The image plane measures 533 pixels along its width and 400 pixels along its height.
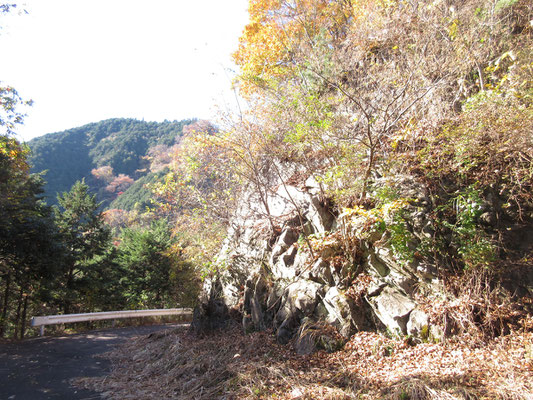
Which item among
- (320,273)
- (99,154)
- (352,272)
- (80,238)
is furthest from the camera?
(99,154)

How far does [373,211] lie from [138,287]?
1585 centimetres

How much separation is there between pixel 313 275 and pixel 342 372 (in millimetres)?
1877

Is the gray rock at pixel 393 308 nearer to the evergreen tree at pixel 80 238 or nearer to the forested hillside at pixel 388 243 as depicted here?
the forested hillside at pixel 388 243

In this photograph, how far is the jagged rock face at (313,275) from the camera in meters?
4.89

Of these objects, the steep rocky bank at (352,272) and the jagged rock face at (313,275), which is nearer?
the steep rocky bank at (352,272)

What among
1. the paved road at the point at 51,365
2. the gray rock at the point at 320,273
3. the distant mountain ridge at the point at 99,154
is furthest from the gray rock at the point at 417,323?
the distant mountain ridge at the point at 99,154

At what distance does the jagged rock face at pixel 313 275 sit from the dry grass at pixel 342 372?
33 centimetres

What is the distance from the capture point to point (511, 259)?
181 inches

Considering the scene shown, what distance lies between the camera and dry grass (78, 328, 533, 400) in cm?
339

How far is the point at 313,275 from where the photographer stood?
5.82 metres

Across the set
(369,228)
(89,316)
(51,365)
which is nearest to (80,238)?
(89,316)

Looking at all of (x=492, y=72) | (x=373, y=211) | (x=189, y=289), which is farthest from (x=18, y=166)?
(x=492, y=72)

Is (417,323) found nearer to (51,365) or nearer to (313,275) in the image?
(313,275)

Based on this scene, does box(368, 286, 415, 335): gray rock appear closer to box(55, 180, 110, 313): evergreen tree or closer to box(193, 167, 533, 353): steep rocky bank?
box(193, 167, 533, 353): steep rocky bank
